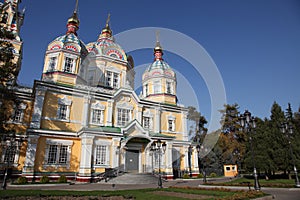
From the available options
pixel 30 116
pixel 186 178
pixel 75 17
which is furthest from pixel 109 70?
pixel 186 178

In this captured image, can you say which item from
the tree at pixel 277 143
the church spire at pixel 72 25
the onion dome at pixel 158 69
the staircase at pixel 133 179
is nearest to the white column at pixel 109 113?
the staircase at pixel 133 179

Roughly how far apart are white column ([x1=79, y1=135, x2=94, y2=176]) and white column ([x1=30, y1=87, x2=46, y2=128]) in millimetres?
4517

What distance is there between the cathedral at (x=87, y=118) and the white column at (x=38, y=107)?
83 millimetres

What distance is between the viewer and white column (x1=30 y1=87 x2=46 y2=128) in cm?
1994

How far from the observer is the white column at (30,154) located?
720 inches

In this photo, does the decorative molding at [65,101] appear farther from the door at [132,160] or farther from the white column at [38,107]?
the door at [132,160]

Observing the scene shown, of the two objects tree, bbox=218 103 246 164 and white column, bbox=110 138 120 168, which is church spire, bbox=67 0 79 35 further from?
tree, bbox=218 103 246 164

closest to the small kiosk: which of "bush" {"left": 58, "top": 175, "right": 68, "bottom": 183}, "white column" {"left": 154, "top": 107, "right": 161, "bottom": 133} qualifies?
"white column" {"left": 154, "top": 107, "right": 161, "bottom": 133}

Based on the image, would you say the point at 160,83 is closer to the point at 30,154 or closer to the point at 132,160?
the point at 132,160

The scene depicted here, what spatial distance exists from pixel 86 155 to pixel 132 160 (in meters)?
5.01

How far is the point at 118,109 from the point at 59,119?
6.48m

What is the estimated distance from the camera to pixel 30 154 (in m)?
18.8

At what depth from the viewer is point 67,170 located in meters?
20.2

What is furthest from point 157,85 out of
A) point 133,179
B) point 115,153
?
point 133,179
